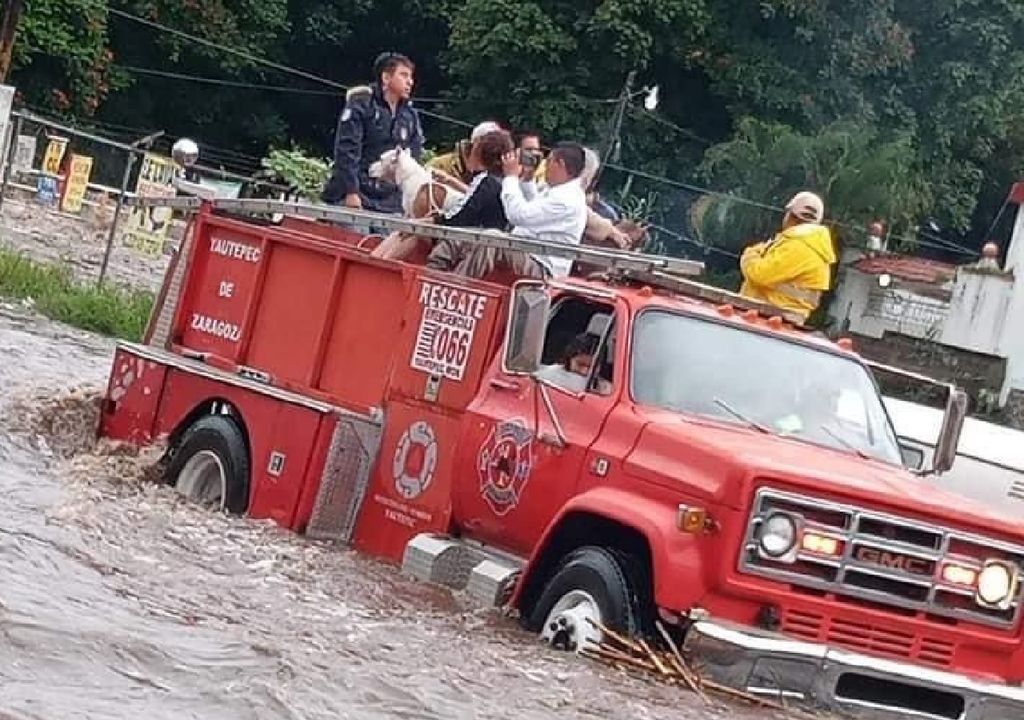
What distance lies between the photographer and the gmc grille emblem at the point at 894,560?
28.6 ft

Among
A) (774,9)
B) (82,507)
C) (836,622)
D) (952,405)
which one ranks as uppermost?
(774,9)

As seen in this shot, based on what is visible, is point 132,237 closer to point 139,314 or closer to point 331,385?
point 139,314

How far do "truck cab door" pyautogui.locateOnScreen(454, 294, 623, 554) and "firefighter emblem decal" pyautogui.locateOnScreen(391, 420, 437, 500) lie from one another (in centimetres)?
49

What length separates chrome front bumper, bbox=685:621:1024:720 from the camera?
8.39 meters

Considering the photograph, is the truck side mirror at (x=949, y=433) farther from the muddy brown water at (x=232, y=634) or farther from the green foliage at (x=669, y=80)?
the green foliage at (x=669, y=80)

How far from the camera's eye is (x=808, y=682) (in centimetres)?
843

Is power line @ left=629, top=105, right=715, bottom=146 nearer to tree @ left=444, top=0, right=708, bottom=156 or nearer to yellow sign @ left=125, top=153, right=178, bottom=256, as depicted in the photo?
tree @ left=444, top=0, right=708, bottom=156

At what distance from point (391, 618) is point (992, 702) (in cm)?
262

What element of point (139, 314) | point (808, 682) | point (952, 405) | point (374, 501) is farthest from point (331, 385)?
point (139, 314)

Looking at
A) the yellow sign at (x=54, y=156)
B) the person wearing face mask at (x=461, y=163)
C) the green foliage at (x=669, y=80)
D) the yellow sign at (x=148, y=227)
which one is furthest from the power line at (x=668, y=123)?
the person wearing face mask at (x=461, y=163)

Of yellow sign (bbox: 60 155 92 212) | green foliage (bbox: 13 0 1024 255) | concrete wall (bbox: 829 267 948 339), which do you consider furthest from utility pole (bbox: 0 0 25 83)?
concrete wall (bbox: 829 267 948 339)

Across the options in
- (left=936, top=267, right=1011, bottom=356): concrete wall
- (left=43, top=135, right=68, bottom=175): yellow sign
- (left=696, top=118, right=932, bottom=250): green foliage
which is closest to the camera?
(left=43, top=135, right=68, bottom=175): yellow sign

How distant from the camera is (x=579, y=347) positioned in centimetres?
1005

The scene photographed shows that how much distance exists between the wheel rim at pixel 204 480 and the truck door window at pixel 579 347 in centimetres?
275
